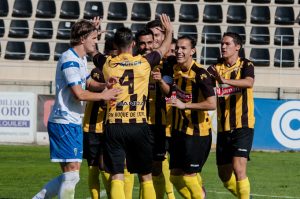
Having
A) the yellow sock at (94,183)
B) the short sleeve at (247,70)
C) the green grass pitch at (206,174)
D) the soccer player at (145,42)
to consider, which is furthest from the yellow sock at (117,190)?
the green grass pitch at (206,174)

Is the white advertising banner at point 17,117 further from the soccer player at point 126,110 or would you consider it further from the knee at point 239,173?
the soccer player at point 126,110

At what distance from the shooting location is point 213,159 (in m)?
20.5

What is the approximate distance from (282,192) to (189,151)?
388cm

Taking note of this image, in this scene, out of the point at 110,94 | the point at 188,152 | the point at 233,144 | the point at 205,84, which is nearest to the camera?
the point at 110,94

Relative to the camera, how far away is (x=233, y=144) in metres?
10.7

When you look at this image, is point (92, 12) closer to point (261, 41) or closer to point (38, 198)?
point (261, 41)

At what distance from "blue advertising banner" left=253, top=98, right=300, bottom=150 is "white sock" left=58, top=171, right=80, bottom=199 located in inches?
544

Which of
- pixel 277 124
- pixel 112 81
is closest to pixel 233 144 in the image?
pixel 112 81

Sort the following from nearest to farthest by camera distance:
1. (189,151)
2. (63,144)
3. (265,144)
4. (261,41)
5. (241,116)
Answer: (63,144)
(189,151)
(241,116)
(265,144)
(261,41)

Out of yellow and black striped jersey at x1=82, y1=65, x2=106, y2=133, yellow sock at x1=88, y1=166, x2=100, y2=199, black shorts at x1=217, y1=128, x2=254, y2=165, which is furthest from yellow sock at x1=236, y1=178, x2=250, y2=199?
yellow and black striped jersey at x1=82, y1=65, x2=106, y2=133

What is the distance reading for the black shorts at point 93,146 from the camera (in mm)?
Result: 10641

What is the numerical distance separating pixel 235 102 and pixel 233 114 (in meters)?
0.16

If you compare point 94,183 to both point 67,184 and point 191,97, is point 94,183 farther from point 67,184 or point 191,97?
point 191,97

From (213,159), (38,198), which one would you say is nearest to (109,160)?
(38,198)
